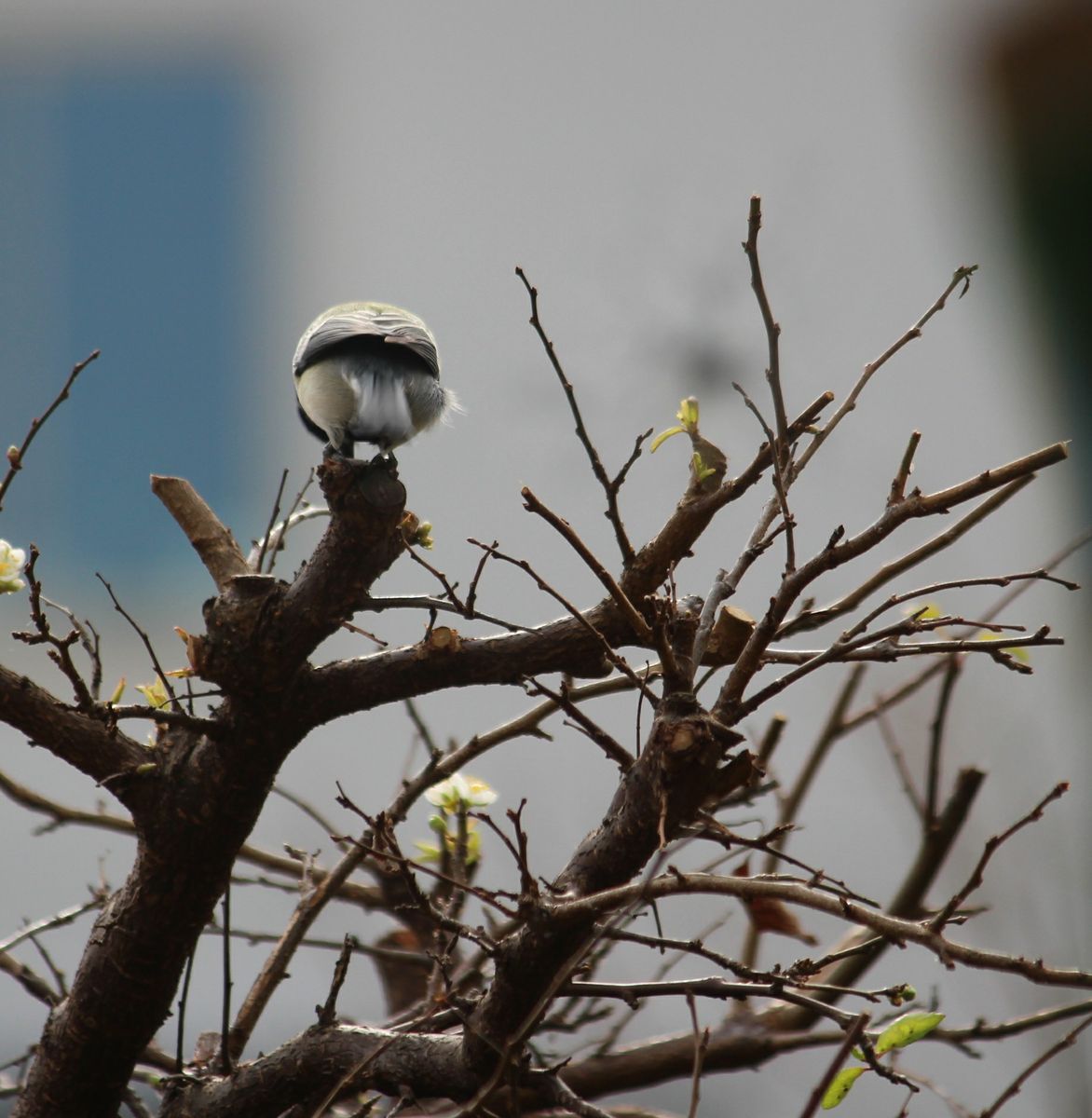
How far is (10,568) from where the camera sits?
1120 millimetres

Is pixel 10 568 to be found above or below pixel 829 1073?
above

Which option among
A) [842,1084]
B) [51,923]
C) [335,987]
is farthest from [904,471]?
[51,923]

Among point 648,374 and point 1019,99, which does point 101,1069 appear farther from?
point 1019,99

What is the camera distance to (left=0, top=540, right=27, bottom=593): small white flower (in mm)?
1114

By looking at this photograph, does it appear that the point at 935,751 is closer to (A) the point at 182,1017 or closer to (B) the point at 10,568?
(A) the point at 182,1017

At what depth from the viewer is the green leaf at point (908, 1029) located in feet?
2.50

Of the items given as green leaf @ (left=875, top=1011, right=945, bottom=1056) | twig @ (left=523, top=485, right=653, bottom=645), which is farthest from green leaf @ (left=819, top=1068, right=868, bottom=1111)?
twig @ (left=523, top=485, right=653, bottom=645)

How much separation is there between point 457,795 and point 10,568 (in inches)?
21.5

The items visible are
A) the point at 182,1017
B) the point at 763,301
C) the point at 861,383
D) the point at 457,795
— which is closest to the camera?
the point at 763,301

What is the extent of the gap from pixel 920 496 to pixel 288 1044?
0.72m

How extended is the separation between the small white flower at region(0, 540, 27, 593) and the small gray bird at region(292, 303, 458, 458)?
1.23 feet

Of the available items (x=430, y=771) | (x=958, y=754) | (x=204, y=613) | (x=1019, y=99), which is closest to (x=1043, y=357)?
(x=1019, y=99)

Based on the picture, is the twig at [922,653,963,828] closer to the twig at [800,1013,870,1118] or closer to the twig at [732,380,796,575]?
the twig at [732,380,796,575]

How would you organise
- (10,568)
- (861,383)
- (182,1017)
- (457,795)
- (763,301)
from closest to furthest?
(763,301) < (861,383) < (182,1017) < (10,568) < (457,795)
